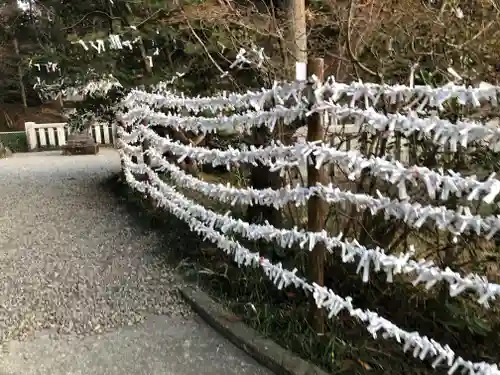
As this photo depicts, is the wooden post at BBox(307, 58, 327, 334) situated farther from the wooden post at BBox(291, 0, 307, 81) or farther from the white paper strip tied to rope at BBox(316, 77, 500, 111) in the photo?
the wooden post at BBox(291, 0, 307, 81)

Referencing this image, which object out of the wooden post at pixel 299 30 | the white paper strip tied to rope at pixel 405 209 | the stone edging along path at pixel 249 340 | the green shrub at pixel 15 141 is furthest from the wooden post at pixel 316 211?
the green shrub at pixel 15 141

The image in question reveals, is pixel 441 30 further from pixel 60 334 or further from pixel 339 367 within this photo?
pixel 60 334

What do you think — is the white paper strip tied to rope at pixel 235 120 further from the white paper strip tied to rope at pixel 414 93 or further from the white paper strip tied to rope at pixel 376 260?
the white paper strip tied to rope at pixel 376 260

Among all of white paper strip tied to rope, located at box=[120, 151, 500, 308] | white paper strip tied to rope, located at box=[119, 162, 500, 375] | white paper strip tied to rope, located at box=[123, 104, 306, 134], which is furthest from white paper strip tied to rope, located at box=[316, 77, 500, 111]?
white paper strip tied to rope, located at box=[119, 162, 500, 375]

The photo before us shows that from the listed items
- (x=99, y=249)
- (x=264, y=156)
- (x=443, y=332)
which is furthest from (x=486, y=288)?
(x=99, y=249)

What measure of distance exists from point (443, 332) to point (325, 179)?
3.25 ft

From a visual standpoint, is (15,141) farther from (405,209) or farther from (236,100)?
(405,209)

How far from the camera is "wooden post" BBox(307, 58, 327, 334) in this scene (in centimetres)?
268

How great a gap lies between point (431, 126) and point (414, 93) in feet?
0.76

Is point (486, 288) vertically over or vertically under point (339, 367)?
over

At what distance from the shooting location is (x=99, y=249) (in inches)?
188

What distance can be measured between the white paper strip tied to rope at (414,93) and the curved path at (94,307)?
5.04ft

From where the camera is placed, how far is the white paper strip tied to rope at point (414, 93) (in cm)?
201

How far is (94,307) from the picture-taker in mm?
3604
